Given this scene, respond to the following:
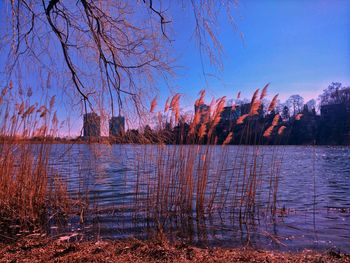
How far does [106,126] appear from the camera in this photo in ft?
14.2

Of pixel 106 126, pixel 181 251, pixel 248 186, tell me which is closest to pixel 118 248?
pixel 181 251

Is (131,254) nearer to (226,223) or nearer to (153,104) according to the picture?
(153,104)

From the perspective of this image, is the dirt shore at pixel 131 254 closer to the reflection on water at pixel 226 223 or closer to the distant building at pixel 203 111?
the reflection on water at pixel 226 223

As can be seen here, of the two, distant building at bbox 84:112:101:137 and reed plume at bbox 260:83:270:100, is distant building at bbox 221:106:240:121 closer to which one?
reed plume at bbox 260:83:270:100

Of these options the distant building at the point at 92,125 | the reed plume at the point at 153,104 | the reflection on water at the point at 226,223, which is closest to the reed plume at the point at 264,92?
the reflection on water at the point at 226,223

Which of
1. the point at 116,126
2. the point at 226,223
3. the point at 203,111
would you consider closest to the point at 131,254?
the point at 116,126

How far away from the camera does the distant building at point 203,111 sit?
21.8ft

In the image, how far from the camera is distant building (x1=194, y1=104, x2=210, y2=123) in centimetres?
663

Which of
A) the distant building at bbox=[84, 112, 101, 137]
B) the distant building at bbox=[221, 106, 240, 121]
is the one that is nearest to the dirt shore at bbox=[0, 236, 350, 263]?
the distant building at bbox=[84, 112, 101, 137]

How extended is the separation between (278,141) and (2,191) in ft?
18.9

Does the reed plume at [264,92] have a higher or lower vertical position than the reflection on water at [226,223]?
higher

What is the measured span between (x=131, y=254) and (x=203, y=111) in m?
3.43

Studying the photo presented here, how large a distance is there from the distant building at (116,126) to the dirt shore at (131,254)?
4.58 ft

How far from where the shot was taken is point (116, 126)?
172 inches
